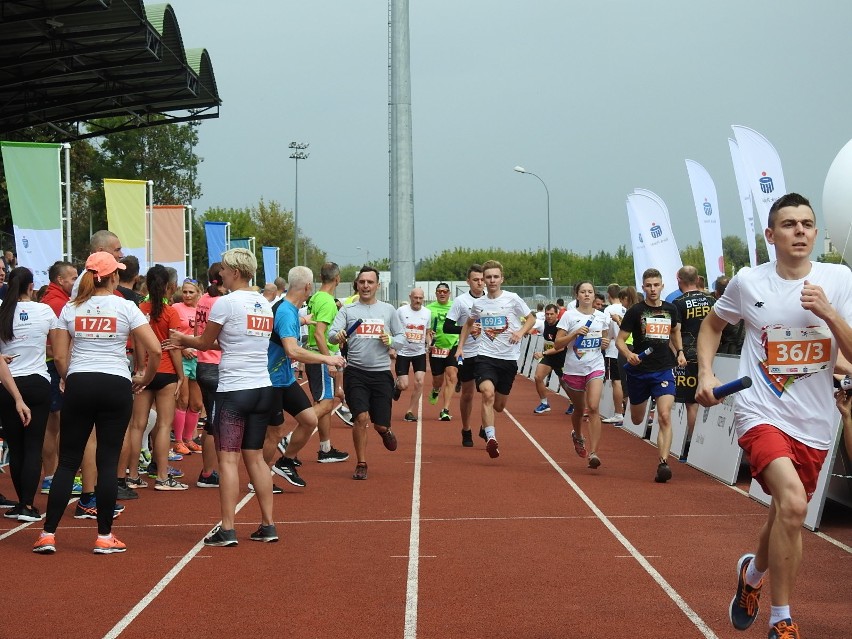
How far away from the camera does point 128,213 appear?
80.1 feet

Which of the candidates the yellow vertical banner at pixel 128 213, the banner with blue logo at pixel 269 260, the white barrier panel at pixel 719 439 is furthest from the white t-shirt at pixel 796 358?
the banner with blue logo at pixel 269 260

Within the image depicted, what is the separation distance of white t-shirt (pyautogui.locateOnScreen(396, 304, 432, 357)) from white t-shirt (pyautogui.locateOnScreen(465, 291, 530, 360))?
4344mm

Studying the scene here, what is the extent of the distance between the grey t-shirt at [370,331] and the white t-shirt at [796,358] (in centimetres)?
670

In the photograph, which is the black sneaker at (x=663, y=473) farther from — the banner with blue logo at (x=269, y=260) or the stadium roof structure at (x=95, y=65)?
the banner with blue logo at (x=269, y=260)

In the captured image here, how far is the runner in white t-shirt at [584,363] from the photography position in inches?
495

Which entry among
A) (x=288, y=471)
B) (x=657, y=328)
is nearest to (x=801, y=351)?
(x=657, y=328)

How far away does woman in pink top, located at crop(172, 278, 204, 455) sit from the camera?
532 inches

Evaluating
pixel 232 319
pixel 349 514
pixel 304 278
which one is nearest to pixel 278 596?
pixel 232 319

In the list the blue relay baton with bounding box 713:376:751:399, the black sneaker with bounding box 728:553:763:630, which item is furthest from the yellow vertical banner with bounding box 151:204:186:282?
the blue relay baton with bounding box 713:376:751:399

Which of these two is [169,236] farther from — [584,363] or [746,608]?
[746,608]

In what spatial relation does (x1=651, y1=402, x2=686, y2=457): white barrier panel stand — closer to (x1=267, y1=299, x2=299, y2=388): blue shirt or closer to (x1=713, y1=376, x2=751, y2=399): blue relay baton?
(x1=267, y1=299, x2=299, y2=388): blue shirt

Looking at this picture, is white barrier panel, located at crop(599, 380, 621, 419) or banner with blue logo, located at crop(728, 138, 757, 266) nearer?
white barrier panel, located at crop(599, 380, 621, 419)

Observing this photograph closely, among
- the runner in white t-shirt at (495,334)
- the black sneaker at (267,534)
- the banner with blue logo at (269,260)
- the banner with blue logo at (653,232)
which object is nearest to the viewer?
the black sneaker at (267,534)

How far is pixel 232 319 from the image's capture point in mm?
8328
